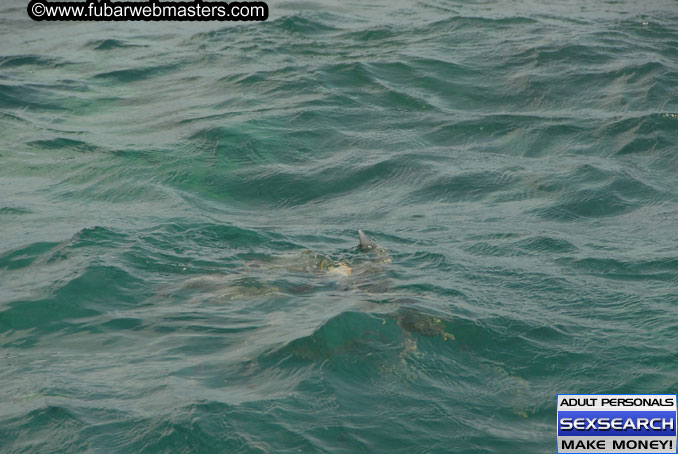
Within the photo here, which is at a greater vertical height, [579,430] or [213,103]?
[213,103]

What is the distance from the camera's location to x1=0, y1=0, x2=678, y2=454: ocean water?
5531 mm

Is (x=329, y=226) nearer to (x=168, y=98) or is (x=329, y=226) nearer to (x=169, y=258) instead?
(x=169, y=258)

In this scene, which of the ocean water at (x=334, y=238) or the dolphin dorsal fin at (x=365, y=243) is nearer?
the ocean water at (x=334, y=238)

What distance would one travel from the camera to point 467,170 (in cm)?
1041

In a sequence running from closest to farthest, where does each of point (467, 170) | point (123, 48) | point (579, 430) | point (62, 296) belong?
point (579, 430), point (62, 296), point (467, 170), point (123, 48)

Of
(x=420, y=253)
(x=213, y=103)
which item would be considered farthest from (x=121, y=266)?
(x=213, y=103)

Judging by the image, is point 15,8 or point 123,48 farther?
point 15,8

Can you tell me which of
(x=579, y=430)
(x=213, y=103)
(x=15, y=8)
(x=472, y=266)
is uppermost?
(x=15, y=8)

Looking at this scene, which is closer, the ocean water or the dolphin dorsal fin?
the ocean water

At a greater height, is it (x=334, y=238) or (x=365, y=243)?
(x=365, y=243)

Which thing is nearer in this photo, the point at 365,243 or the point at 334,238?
the point at 365,243

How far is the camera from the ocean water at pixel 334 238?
5531 millimetres

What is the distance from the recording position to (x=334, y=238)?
845 cm

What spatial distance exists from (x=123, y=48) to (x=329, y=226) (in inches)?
374
